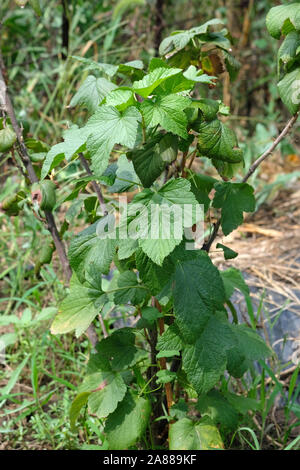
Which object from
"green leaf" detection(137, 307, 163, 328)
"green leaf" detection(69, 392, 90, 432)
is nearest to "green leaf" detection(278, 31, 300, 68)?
"green leaf" detection(137, 307, 163, 328)

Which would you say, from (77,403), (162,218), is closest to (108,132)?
(162,218)

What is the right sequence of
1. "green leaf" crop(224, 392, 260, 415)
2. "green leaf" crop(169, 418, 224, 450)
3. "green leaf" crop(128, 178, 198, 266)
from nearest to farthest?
"green leaf" crop(128, 178, 198, 266) < "green leaf" crop(169, 418, 224, 450) < "green leaf" crop(224, 392, 260, 415)

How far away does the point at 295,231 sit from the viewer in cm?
226

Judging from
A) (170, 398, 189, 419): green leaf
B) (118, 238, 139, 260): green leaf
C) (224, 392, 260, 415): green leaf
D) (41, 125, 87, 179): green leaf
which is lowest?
(224, 392, 260, 415): green leaf

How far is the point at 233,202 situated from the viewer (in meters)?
1.11

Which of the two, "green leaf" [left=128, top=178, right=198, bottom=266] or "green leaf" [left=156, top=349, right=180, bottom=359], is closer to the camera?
"green leaf" [left=128, top=178, right=198, bottom=266]

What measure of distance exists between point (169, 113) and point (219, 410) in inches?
26.8

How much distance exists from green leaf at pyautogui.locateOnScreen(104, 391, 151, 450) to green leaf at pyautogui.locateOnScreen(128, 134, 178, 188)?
501 millimetres

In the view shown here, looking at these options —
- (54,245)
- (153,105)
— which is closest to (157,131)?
(153,105)

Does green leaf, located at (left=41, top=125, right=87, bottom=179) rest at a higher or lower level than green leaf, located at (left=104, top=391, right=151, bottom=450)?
higher

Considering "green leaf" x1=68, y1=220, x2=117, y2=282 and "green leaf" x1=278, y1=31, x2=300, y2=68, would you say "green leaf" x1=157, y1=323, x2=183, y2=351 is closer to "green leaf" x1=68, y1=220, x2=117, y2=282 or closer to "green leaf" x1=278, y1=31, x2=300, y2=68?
"green leaf" x1=68, y1=220, x2=117, y2=282

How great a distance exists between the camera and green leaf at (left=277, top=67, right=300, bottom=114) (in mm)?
1018

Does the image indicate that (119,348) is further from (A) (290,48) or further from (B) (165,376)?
(A) (290,48)
